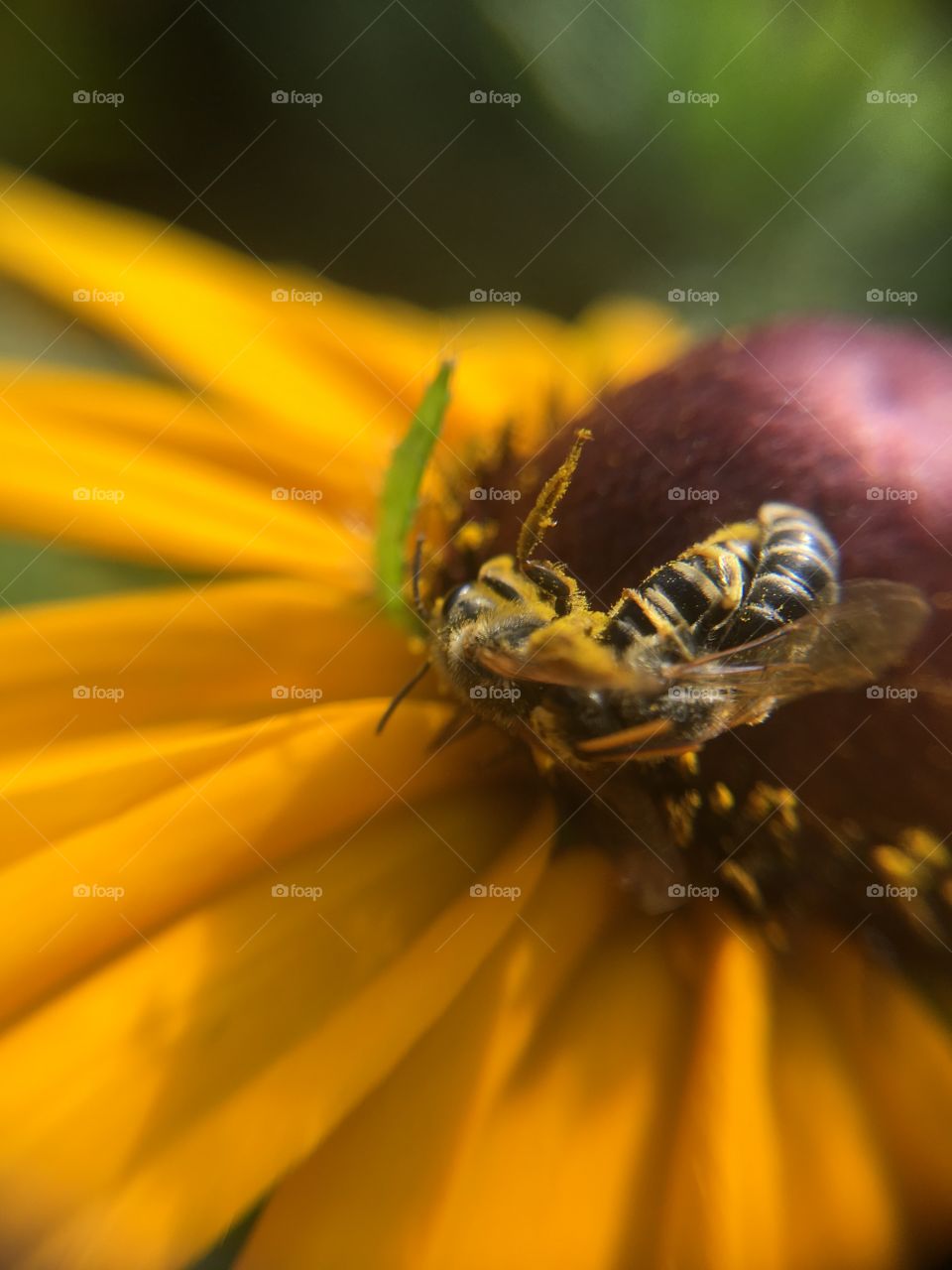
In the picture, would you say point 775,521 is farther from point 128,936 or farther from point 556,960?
point 128,936

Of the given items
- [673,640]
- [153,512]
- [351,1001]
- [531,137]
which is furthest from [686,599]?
[531,137]

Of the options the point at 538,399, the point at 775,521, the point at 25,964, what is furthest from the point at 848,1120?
the point at 538,399

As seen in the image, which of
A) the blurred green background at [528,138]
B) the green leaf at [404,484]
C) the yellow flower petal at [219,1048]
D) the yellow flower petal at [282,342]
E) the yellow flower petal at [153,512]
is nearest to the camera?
the yellow flower petal at [219,1048]

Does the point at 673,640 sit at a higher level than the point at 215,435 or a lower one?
lower

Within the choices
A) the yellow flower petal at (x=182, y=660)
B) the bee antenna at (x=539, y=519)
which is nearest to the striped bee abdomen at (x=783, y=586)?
the bee antenna at (x=539, y=519)

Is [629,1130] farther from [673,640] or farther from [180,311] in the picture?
[180,311]

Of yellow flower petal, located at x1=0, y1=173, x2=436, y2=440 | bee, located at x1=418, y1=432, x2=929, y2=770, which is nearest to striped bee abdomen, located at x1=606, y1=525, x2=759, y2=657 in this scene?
bee, located at x1=418, y1=432, x2=929, y2=770

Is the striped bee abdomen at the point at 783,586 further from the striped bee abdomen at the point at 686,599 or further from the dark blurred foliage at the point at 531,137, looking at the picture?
the dark blurred foliage at the point at 531,137
